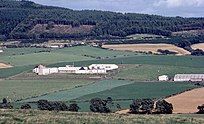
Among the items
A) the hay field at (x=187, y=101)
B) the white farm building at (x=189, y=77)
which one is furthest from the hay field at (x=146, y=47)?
the hay field at (x=187, y=101)

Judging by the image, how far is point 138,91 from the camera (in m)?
81.1

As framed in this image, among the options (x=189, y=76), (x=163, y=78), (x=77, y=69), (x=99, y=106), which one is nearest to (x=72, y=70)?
(x=77, y=69)

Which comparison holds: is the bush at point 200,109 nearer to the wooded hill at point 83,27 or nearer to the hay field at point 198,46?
the hay field at point 198,46

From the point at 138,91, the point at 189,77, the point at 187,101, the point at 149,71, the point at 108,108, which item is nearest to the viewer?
the point at 108,108

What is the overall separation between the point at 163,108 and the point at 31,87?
2637 cm

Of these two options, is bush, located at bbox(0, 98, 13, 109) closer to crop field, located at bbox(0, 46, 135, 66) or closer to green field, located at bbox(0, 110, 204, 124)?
green field, located at bbox(0, 110, 204, 124)

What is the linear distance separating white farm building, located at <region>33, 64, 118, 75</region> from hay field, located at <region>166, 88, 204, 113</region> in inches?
1118

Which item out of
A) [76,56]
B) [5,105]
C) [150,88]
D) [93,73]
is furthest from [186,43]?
[5,105]

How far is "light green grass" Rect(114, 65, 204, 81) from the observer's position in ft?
324

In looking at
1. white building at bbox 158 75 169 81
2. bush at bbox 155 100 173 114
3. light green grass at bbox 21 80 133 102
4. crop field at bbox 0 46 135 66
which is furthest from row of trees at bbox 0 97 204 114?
crop field at bbox 0 46 135 66

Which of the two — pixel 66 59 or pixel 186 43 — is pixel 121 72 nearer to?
pixel 66 59

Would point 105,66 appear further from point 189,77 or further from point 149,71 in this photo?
point 189,77

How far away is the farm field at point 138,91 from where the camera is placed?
74812 millimetres

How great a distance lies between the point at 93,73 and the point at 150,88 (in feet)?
76.8
